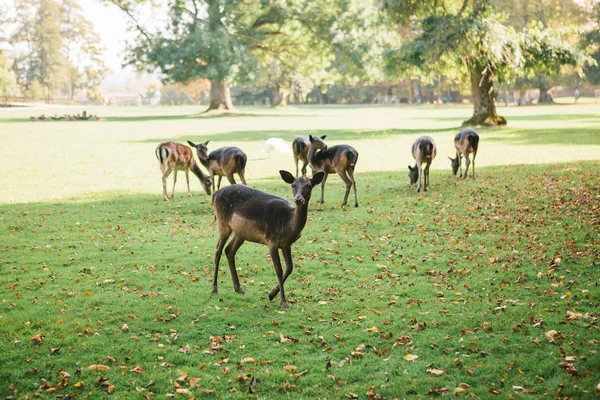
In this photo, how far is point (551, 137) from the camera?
26625 millimetres

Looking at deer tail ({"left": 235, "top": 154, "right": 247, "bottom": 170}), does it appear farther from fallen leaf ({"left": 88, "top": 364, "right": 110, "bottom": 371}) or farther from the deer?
fallen leaf ({"left": 88, "top": 364, "right": 110, "bottom": 371})

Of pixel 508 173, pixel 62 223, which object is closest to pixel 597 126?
pixel 508 173

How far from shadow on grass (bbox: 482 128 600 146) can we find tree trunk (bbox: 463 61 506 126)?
2.57m

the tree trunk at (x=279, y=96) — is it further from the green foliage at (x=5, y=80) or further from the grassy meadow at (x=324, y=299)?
the grassy meadow at (x=324, y=299)

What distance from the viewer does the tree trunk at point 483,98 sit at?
3145cm

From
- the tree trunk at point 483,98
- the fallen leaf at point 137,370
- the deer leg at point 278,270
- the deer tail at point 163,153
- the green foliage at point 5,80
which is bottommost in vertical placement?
the fallen leaf at point 137,370

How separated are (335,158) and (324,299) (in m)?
6.23

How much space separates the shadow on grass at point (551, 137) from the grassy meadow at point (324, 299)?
32.8ft

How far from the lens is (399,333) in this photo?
256 inches

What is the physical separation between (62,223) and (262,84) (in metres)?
81.0

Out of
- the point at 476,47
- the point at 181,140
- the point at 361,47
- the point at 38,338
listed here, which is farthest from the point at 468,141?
the point at 361,47

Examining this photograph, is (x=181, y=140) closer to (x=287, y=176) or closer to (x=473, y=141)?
(x=473, y=141)

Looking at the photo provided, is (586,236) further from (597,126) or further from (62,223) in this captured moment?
(597,126)

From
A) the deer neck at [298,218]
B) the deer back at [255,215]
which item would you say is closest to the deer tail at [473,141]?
the deer back at [255,215]
